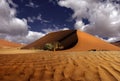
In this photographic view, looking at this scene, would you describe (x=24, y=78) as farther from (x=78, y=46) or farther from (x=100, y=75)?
(x=78, y=46)

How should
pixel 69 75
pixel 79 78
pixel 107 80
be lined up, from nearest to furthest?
pixel 107 80 < pixel 79 78 < pixel 69 75

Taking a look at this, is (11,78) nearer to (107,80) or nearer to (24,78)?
(24,78)

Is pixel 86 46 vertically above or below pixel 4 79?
above

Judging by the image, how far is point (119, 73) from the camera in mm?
5559

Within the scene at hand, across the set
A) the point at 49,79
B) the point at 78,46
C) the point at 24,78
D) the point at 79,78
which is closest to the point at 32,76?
the point at 24,78

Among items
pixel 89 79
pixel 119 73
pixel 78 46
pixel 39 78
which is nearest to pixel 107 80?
pixel 89 79

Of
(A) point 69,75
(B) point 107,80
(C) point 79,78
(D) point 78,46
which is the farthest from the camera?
(D) point 78,46

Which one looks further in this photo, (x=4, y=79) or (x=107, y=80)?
(x=4, y=79)

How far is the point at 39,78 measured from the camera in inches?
213

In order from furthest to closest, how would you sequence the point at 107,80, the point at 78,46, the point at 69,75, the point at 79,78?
the point at 78,46, the point at 69,75, the point at 79,78, the point at 107,80

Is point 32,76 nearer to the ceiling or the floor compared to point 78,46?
nearer to the floor

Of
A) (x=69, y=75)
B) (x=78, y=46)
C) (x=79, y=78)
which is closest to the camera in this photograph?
(x=79, y=78)

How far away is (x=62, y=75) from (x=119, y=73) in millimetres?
1462

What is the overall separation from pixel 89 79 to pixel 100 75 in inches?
19.0
